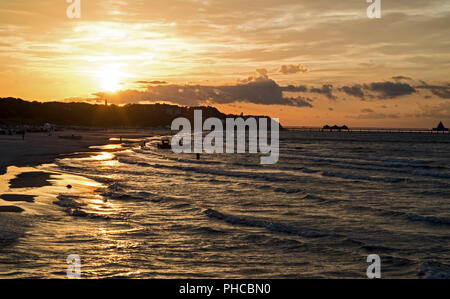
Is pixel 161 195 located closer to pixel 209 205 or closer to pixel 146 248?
pixel 209 205

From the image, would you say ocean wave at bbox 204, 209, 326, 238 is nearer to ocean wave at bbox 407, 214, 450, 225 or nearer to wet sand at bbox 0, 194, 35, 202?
ocean wave at bbox 407, 214, 450, 225

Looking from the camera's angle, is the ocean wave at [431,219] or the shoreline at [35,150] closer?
the ocean wave at [431,219]

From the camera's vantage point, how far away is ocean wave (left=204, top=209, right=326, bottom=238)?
1567 centimetres

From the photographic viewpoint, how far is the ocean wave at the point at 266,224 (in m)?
15.7

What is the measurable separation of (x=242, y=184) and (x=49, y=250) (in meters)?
19.9

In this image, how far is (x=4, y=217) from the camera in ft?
54.3

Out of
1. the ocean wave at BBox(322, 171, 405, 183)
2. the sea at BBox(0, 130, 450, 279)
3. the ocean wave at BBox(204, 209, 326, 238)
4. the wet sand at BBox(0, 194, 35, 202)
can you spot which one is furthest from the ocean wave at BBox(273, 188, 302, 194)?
the wet sand at BBox(0, 194, 35, 202)

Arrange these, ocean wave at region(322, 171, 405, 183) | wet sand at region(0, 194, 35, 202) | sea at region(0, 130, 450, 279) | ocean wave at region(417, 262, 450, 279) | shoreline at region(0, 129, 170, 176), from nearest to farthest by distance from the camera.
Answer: ocean wave at region(417, 262, 450, 279) → sea at region(0, 130, 450, 279) → wet sand at region(0, 194, 35, 202) → ocean wave at region(322, 171, 405, 183) → shoreline at region(0, 129, 170, 176)

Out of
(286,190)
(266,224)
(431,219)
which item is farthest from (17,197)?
(431,219)

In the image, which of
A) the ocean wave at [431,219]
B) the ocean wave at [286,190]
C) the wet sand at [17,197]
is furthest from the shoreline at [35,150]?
the ocean wave at [431,219]

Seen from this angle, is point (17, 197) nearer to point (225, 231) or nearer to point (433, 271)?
point (225, 231)

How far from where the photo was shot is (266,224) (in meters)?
17.2

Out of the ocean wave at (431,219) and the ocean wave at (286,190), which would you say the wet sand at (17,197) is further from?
the ocean wave at (431,219)

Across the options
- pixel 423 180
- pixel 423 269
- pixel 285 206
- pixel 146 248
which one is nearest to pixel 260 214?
pixel 285 206
